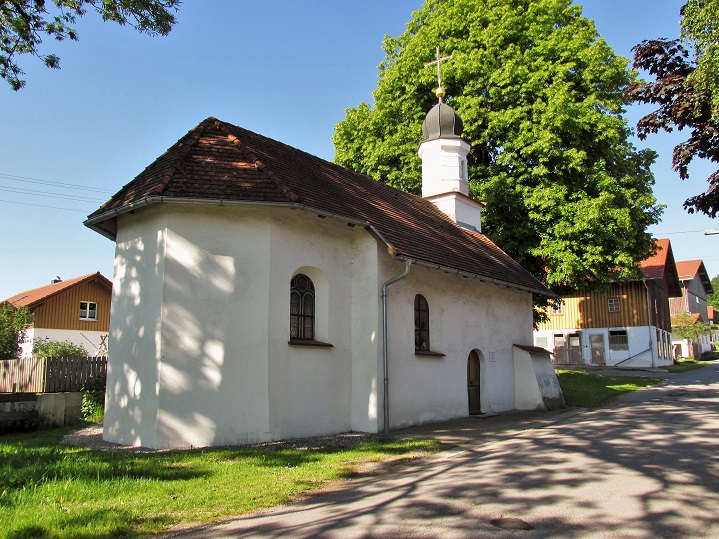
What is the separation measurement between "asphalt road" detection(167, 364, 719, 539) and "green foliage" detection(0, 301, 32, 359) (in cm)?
1799

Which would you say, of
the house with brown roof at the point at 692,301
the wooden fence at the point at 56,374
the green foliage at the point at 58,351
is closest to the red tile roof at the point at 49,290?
the green foliage at the point at 58,351

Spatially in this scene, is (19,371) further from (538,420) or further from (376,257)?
(538,420)

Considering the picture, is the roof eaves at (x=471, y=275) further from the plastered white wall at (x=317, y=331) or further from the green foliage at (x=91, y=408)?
the green foliage at (x=91, y=408)

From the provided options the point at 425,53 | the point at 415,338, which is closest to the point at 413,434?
the point at 415,338

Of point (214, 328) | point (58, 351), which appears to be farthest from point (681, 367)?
point (58, 351)

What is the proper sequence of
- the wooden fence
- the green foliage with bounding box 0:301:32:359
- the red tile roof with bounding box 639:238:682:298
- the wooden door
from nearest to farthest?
the wooden fence
the green foliage with bounding box 0:301:32:359
the wooden door
the red tile roof with bounding box 639:238:682:298

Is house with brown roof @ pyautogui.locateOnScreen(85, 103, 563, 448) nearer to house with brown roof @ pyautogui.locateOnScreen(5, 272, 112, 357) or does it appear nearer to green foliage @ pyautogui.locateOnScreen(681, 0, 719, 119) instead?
green foliage @ pyautogui.locateOnScreen(681, 0, 719, 119)

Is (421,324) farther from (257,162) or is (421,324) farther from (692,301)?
(692,301)

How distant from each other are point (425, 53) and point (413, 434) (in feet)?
53.8

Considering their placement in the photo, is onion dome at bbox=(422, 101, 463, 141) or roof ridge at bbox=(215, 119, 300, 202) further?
onion dome at bbox=(422, 101, 463, 141)

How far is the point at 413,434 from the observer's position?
11.5m

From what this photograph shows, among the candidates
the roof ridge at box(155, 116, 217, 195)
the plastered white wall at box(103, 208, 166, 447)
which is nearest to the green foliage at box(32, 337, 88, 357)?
the plastered white wall at box(103, 208, 166, 447)

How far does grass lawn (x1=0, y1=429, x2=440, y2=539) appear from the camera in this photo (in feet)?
17.7

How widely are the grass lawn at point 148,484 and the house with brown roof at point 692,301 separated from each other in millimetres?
50426
